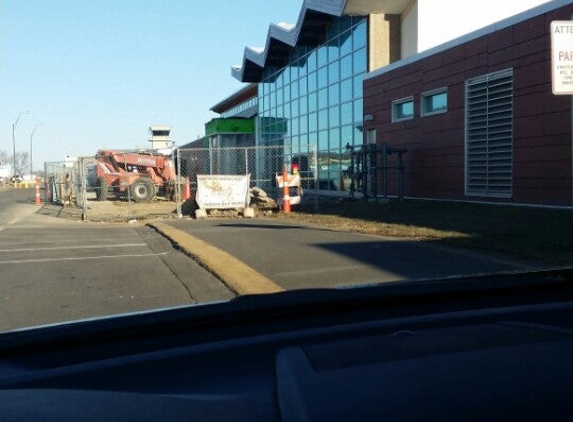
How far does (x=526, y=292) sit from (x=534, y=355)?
1.23 meters

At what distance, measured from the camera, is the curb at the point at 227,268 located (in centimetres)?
775

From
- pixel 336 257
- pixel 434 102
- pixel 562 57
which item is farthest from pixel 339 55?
pixel 562 57

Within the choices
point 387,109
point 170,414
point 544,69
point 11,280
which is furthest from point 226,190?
point 170,414

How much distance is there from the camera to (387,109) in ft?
77.5

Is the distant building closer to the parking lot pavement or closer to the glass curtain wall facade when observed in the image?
the glass curtain wall facade

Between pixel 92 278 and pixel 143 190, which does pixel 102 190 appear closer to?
pixel 143 190

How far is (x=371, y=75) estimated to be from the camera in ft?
80.3

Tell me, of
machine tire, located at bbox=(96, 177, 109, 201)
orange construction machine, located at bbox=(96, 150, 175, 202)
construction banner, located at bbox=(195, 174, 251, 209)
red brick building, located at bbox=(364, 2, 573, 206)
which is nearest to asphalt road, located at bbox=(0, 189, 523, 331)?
construction banner, located at bbox=(195, 174, 251, 209)

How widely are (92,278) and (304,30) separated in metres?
22.7

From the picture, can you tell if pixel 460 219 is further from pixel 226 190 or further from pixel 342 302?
pixel 342 302

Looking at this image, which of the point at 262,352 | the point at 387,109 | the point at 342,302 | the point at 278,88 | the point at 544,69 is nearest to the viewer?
the point at 262,352

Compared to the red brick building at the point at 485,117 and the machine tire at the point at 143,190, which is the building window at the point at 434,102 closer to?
the red brick building at the point at 485,117

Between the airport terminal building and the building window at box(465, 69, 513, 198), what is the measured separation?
23 centimetres

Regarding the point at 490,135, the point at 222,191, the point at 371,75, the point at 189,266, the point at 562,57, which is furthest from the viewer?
the point at 371,75
